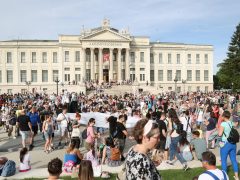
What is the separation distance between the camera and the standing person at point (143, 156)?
4031mm

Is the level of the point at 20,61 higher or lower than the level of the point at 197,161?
higher

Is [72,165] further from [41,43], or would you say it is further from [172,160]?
[41,43]

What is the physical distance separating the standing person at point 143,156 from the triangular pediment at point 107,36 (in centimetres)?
6893

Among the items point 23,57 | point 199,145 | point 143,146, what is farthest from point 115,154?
point 23,57

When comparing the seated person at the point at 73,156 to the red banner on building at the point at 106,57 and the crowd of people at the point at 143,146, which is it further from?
the red banner on building at the point at 106,57

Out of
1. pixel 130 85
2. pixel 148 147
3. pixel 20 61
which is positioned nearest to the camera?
pixel 148 147

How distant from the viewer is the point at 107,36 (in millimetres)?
72875

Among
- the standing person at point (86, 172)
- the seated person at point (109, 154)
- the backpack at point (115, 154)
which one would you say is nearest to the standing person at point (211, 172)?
the standing person at point (86, 172)

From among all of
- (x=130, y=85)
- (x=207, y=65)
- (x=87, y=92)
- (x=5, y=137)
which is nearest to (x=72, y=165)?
(x=5, y=137)

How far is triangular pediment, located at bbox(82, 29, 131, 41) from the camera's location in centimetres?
7219

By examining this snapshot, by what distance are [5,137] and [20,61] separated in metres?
56.6

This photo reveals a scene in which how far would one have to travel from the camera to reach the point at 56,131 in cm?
1939

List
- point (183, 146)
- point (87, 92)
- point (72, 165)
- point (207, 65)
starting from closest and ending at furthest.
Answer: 1. point (72, 165)
2. point (183, 146)
3. point (87, 92)
4. point (207, 65)

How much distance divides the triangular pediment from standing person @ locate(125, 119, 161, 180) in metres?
68.9
